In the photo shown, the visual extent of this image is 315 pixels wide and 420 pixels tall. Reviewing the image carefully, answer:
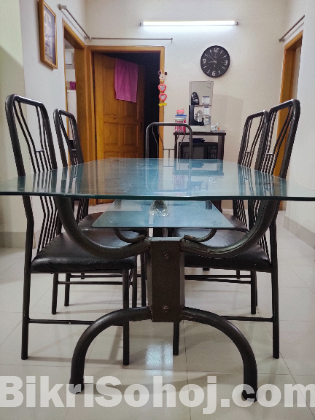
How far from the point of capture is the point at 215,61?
3877 mm

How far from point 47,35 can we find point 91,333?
8.18 feet

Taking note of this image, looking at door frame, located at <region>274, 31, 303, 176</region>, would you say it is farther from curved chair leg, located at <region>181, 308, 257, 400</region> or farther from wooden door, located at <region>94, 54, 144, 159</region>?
curved chair leg, located at <region>181, 308, 257, 400</region>

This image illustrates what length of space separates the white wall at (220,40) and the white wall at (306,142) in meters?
1.00

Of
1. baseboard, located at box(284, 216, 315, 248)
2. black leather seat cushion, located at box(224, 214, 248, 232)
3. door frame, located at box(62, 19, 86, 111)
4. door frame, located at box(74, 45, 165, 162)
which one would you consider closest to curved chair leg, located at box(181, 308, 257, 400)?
black leather seat cushion, located at box(224, 214, 248, 232)

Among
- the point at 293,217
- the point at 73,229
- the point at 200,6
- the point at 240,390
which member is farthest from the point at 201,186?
the point at 200,6

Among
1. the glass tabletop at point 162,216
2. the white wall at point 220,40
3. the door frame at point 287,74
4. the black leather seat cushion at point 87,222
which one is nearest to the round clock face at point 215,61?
the white wall at point 220,40

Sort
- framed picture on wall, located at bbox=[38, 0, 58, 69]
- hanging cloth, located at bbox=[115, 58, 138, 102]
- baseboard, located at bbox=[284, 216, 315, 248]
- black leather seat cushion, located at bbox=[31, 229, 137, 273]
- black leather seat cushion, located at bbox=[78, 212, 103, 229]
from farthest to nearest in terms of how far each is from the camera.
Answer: hanging cloth, located at bbox=[115, 58, 138, 102] → baseboard, located at bbox=[284, 216, 315, 248] → framed picture on wall, located at bbox=[38, 0, 58, 69] → black leather seat cushion, located at bbox=[78, 212, 103, 229] → black leather seat cushion, located at bbox=[31, 229, 137, 273]

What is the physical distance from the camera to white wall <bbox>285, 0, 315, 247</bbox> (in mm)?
2660

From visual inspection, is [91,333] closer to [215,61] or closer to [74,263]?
[74,263]

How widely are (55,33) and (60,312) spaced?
2.46m

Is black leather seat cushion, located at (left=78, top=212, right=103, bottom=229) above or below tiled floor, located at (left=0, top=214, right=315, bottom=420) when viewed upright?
above

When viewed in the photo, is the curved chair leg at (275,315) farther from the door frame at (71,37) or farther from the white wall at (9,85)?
the door frame at (71,37)

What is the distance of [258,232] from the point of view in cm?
90

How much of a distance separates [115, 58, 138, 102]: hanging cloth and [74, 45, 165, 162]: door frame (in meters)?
0.34
